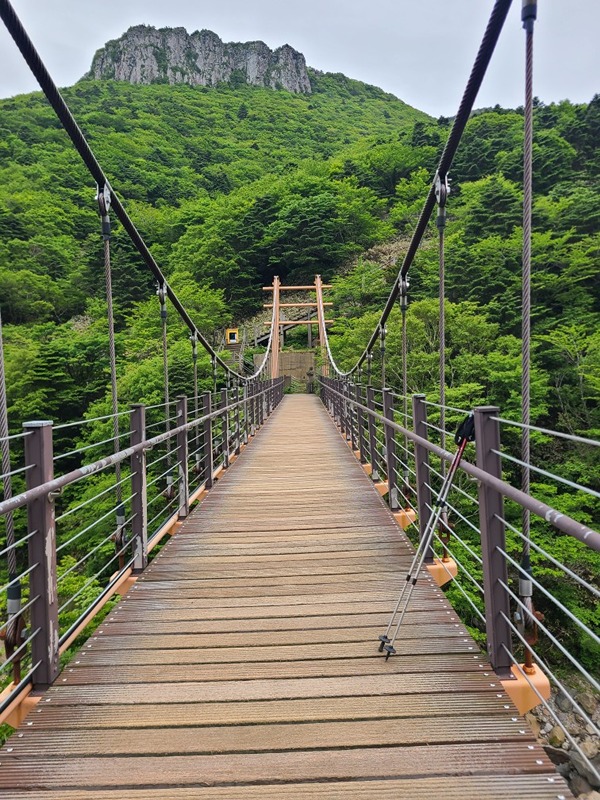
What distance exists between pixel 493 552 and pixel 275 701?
0.85m

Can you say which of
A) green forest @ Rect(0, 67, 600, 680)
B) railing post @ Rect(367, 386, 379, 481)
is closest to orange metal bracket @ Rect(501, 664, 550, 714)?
railing post @ Rect(367, 386, 379, 481)

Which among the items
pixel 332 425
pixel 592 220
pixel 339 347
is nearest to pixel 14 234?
pixel 339 347

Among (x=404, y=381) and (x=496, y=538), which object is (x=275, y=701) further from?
(x=404, y=381)

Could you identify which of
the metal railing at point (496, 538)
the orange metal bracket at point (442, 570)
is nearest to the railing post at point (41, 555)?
the metal railing at point (496, 538)

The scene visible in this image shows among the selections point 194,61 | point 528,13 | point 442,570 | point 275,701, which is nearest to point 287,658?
point 275,701

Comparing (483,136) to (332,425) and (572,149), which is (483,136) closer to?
(572,149)

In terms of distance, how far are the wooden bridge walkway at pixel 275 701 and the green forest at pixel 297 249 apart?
19.7 feet

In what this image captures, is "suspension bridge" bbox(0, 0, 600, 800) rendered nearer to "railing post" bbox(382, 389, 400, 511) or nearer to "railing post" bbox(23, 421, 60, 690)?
"railing post" bbox(23, 421, 60, 690)

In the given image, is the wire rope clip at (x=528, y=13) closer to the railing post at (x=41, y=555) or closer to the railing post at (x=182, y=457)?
the railing post at (x=41, y=555)

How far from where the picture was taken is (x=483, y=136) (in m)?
29.0

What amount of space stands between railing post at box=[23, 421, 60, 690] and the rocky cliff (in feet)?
253

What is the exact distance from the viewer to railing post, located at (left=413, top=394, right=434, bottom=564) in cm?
277

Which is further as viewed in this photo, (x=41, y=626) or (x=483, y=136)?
(x=483, y=136)

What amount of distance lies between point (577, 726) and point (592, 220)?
14021 millimetres
